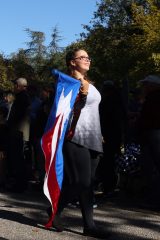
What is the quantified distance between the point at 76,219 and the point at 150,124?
1.44 m

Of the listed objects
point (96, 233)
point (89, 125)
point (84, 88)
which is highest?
point (84, 88)

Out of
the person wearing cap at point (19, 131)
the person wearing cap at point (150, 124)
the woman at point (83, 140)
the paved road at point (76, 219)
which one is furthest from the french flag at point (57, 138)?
the person wearing cap at point (19, 131)

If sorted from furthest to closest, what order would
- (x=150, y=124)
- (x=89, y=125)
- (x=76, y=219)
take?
(x=150, y=124) < (x=76, y=219) < (x=89, y=125)

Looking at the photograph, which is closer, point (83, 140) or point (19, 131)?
point (83, 140)

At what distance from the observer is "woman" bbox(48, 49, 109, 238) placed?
5.50 m

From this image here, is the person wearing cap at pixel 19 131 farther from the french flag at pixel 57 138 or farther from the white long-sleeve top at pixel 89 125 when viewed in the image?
the white long-sleeve top at pixel 89 125

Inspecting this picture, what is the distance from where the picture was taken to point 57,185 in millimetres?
5574

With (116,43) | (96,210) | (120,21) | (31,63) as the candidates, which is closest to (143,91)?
(96,210)

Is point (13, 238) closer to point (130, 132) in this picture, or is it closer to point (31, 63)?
point (130, 132)

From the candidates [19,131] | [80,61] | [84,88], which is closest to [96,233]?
[84,88]

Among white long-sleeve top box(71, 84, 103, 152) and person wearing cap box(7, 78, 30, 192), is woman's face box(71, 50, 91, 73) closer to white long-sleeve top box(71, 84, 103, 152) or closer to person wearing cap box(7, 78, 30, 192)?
white long-sleeve top box(71, 84, 103, 152)

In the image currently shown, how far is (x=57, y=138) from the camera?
18.1ft

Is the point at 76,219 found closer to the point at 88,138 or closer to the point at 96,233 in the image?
the point at 96,233

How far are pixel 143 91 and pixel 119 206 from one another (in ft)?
5.03
